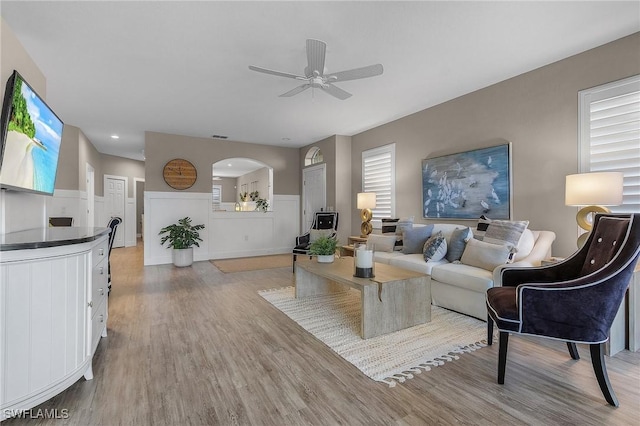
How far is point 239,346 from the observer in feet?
7.88

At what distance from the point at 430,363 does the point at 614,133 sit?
2.64 metres

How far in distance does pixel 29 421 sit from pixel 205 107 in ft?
12.9

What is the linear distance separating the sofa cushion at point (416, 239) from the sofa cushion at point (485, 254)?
716mm

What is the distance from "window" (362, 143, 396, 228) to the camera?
516 cm

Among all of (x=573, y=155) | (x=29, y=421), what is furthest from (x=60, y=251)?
(x=573, y=155)

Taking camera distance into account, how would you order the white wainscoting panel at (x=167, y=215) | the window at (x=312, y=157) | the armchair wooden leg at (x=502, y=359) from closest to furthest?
the armchair wooden leg at (x=502, y=359) → the white wainscoting panel at (x=167, y=215) → the window at (x=312, y=157)

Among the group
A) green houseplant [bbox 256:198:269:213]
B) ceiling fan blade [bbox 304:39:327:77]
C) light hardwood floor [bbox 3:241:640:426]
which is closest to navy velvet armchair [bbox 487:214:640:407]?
light hardwood floor [bbox 3:241:640:426]

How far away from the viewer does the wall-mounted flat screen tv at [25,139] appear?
76.5 inches

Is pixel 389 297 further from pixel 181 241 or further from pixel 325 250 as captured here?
pixel 181 241

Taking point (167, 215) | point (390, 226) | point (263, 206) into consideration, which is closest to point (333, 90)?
point (390, 226)

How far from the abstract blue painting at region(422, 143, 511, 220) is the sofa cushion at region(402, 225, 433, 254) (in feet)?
1.62

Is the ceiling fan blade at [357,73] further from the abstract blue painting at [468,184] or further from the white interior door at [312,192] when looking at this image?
the white interior door at [312,192]

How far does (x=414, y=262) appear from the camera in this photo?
11.4ft

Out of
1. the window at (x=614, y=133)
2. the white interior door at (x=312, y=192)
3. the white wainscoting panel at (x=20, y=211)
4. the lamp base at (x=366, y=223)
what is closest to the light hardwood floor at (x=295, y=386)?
the white wainscoting panel at (x=20, y=211)
